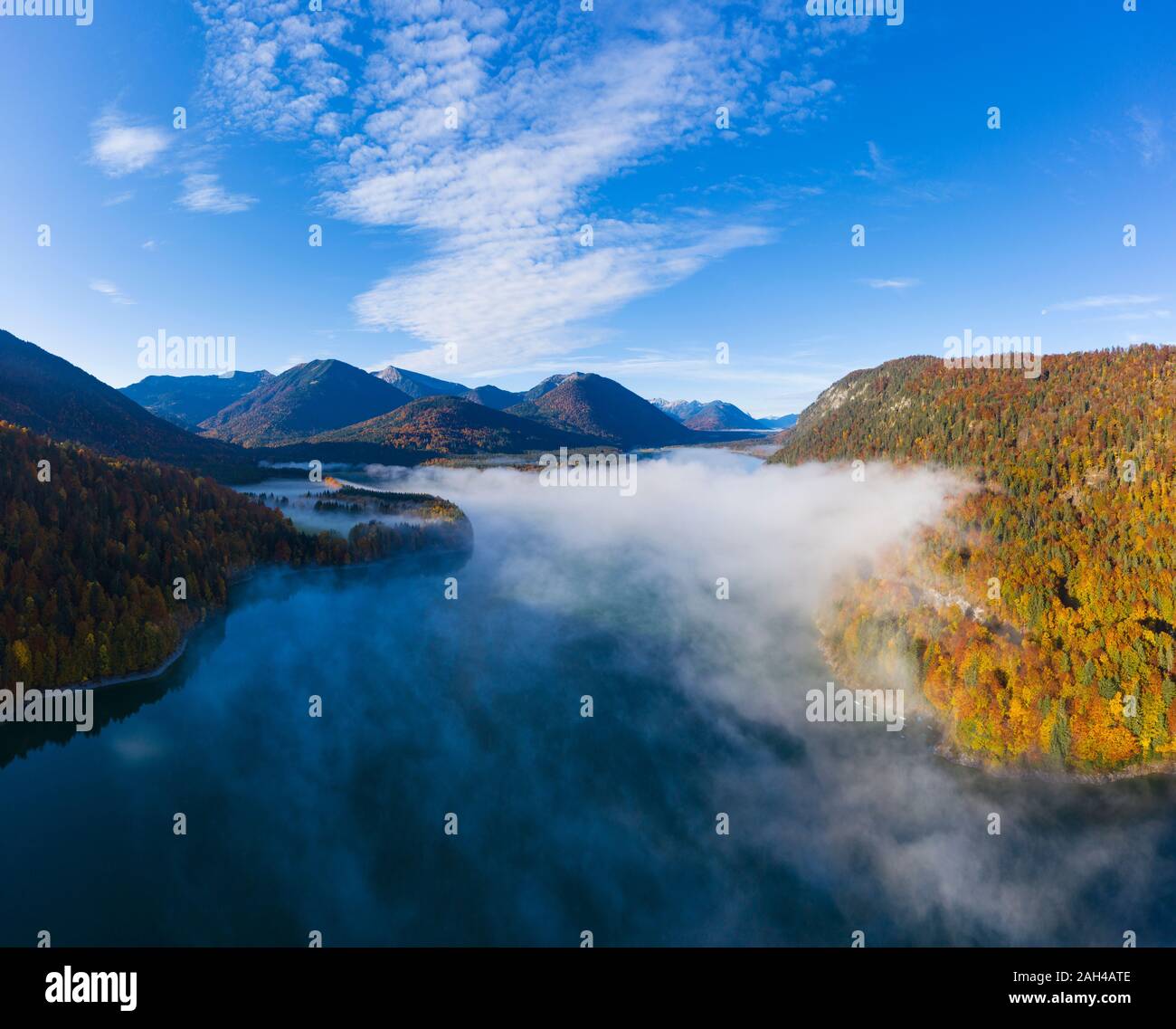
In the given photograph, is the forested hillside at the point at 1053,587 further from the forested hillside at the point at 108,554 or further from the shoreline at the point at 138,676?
the forested hillside at the point at 108,554

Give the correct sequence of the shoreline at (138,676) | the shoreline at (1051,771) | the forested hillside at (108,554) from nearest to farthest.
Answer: the shoreline at (1051,771)
the shoreline at (138,676)
the forested hillside at (108,554)

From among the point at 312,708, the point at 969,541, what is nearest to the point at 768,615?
the point at 969,541

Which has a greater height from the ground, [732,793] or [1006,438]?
[1006,438]

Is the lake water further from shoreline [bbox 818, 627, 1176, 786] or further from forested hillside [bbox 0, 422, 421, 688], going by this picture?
forested hillside [bbox 0, 422, 421, 688]

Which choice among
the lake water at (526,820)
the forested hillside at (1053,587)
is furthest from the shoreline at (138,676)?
the forested hillside at (1053,587)

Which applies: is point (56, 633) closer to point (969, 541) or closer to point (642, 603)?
point (642, 603)

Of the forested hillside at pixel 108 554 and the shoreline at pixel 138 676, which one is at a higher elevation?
the forested hillside at pixel 108 554
